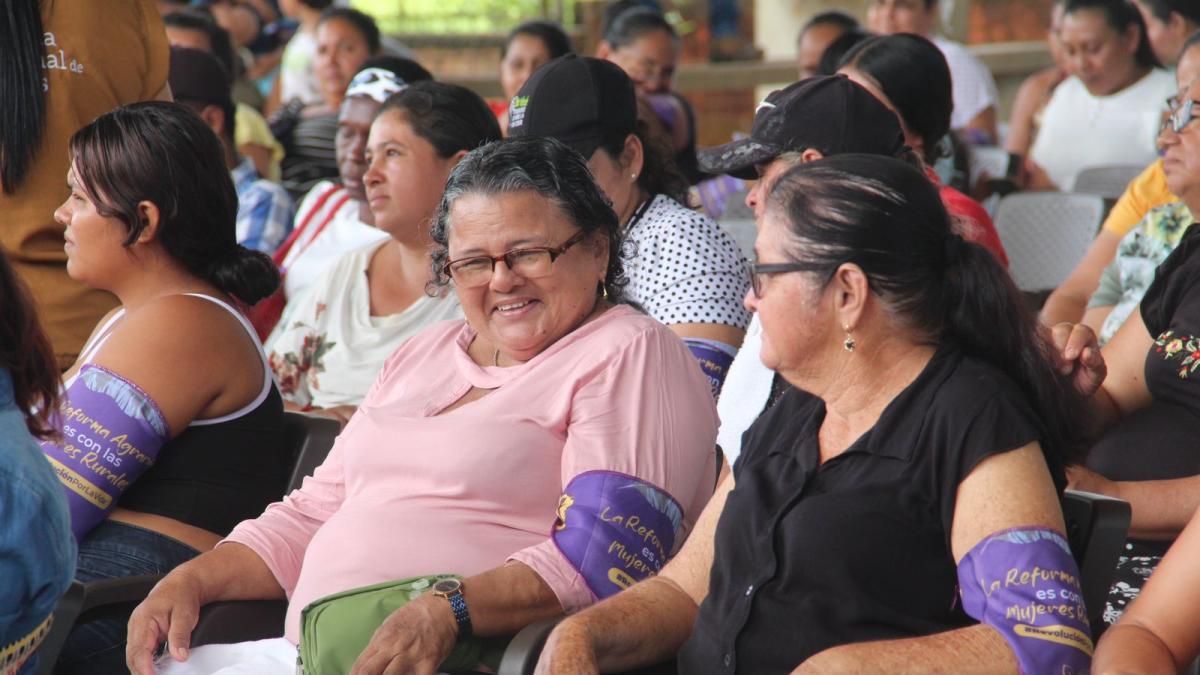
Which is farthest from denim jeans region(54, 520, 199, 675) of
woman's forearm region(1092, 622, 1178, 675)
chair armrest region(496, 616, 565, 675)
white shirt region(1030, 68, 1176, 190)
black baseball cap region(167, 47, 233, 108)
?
white shirt region(1030, 68, 1176, 190)

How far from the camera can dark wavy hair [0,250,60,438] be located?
5.92ft

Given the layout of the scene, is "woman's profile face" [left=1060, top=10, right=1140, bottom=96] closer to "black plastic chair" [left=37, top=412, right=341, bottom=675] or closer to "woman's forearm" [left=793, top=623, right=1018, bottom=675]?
"black plastic chair" [left=37, top=412, right=341, bottom=675]

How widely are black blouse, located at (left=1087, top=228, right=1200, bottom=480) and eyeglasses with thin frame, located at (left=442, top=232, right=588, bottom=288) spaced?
1.05 meters

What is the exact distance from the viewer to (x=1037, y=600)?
5.46 ft

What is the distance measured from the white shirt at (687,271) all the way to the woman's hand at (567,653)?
1103 mm

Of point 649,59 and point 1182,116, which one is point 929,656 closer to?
point 1182,116

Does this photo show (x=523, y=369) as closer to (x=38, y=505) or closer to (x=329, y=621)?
(x=329, y=621)

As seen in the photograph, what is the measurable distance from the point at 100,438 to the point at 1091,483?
5.95 feet

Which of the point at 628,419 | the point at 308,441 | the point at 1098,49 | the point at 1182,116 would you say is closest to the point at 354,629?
the point at 628,419

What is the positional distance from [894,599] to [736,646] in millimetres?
242

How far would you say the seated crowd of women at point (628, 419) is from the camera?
70.8 inches

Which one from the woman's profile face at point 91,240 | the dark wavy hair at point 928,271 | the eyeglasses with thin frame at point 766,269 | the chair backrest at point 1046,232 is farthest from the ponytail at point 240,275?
the chair backrest at point 1046,232

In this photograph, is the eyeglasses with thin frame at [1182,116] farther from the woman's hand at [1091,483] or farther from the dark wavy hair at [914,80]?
the woman's hand at [1091,483]

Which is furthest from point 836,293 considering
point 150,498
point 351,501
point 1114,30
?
point 1114,30
